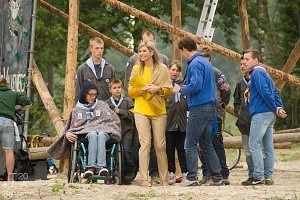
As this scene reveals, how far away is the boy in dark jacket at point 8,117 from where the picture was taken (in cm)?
1276

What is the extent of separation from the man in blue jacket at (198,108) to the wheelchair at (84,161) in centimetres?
90

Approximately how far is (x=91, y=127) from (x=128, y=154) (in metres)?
0.63

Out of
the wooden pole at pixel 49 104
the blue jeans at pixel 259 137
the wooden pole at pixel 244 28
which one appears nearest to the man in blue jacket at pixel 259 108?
the blue jeans at pixel 259 137

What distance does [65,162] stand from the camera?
13.5 metres

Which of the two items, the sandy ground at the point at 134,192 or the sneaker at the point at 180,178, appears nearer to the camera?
the sandy ground at the point at 134,192

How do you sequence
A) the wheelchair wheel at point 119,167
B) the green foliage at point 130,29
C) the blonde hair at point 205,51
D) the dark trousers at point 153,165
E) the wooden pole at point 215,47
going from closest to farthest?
the wheelchair wheel at point 119,167, the blonde hair at point 205,51, the dark trousers at point 153,165, the wooden pole at point 215,47, the green foliage at point 130,29

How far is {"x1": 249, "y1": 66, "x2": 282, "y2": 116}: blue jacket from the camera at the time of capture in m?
11.0

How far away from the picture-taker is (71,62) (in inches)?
Answer: 548

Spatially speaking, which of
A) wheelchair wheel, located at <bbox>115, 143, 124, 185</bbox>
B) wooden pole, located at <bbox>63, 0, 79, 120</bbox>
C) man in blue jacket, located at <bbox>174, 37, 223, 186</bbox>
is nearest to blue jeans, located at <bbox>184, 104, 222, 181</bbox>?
man in blue jacket, located at <bbox>174, 37, 223, 186</bbox>

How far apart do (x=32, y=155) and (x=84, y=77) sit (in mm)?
2584

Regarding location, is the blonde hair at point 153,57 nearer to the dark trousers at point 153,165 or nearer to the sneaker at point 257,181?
the dark trousers at point 153,165

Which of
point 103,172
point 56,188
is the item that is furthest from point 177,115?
point 56,188

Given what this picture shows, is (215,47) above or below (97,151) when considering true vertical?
above

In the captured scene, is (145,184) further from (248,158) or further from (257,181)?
(248,158)
